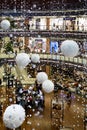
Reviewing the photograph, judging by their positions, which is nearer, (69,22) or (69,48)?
(69,48)

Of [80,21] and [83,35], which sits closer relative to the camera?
[83,35]

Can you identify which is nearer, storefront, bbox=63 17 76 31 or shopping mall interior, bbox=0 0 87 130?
shopping mall interior, bbox=0 0 87 130

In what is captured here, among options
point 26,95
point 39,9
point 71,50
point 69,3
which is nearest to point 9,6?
point 39,9

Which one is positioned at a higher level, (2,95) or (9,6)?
(9,6)

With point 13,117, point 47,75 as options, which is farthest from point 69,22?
point 13,117

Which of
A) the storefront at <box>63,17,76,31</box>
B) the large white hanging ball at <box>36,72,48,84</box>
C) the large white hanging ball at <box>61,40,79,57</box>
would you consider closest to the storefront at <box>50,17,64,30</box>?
the storefront at <box>63,17,76,31</box>

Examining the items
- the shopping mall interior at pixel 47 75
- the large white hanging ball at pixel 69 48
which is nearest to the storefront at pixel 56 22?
the shopping mall interior at pixel 47 75

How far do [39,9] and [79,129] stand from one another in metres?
7.62

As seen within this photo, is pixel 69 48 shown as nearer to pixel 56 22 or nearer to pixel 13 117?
pixel 13 117

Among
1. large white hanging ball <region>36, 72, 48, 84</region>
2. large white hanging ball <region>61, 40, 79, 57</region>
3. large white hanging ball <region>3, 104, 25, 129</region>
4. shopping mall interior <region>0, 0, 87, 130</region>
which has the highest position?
large white hanging ball <region>61, 40, 79, 57</region>

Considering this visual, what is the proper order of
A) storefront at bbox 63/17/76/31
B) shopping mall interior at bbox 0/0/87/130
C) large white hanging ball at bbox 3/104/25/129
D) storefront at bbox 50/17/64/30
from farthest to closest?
storefront at bbox 50/17/64/30, storefront at bbox 63/17/76/31, shopping mall interior at bbox 0/0/87/130, large white hanging ball at bbox 3/104/25/129

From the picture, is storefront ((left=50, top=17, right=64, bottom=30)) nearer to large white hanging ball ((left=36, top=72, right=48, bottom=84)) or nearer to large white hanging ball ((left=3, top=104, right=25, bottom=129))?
large white hanging ball ((left=36, top=72, right=48, bottom=84))

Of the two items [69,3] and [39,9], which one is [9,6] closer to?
[39,9]

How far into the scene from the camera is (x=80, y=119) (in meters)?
12.2
